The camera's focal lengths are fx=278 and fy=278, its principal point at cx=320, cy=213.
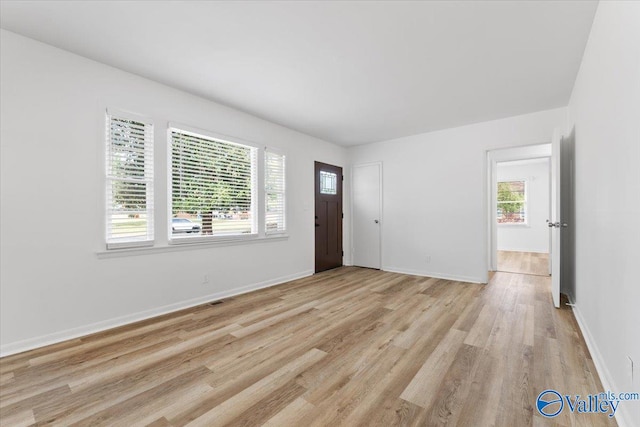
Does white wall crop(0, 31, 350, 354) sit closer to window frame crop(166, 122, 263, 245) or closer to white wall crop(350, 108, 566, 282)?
window frame crop(166, 122, 263, 245)

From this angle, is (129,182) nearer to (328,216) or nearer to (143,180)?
(143,180)

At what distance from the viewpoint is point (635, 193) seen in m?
1.33

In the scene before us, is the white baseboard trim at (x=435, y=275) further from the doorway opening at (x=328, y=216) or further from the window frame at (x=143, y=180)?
the window frame at (x=143, y=180)

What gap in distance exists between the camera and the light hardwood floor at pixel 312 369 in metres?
1.60

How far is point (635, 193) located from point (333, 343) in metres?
A: 2.18

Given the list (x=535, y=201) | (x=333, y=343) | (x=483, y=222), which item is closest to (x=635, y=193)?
(x=333, y=343)

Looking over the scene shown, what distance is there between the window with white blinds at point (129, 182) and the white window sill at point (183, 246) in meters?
0.07

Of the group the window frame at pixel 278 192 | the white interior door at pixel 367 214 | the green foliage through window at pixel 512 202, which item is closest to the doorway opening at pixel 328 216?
the white interior door at pixel 367 214

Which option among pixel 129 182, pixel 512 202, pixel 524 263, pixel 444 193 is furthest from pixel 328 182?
pixel 512 202

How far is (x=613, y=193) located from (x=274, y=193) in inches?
151

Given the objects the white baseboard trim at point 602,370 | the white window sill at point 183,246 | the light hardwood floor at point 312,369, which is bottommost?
the light hardwood floor at point 312,369

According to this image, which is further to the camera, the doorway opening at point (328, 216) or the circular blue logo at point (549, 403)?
the doorway opening at point (328, 216)

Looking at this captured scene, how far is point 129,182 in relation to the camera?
9.66 feet

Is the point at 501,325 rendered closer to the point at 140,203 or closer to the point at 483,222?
the point at 483,222
